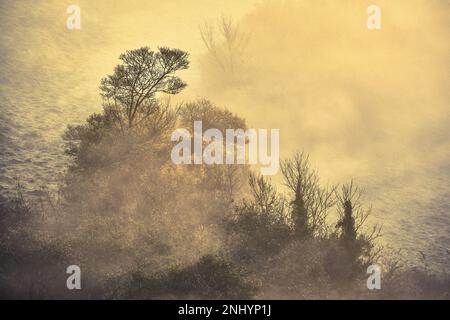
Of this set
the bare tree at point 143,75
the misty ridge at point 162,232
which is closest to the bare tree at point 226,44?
the misty ridge at point 162,232

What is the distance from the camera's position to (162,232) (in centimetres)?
2681

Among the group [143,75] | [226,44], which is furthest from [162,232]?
[226,44]

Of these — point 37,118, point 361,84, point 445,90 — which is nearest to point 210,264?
point 37,118

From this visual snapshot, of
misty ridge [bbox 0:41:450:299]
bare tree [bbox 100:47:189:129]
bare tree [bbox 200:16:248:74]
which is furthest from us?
bare tree [bbox 200:16:248:74]

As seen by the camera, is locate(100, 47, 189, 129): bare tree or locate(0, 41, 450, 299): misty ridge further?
locate(100, 47, 189, 129): bare tree

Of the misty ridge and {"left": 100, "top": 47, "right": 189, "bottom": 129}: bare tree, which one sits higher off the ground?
{"left": 100, "top": 47, "right": 189, "bottom": 129}: bare tree

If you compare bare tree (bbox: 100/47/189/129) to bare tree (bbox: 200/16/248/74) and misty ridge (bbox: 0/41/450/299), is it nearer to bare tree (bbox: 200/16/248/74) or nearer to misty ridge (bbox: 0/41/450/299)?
misty ridge (bbox: 0/41/450/299)

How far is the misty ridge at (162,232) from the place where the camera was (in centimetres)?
2178

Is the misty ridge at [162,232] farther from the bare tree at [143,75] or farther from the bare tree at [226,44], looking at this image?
the bare tree at [226,44]

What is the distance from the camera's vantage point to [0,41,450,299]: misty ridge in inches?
858

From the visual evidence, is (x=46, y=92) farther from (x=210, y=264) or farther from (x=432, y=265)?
(x=432, y=265)

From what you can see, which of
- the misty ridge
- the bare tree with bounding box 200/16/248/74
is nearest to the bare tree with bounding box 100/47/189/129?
the misty ridge

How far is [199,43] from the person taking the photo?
68.0 metres

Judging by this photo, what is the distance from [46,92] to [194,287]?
30213 millimetres
